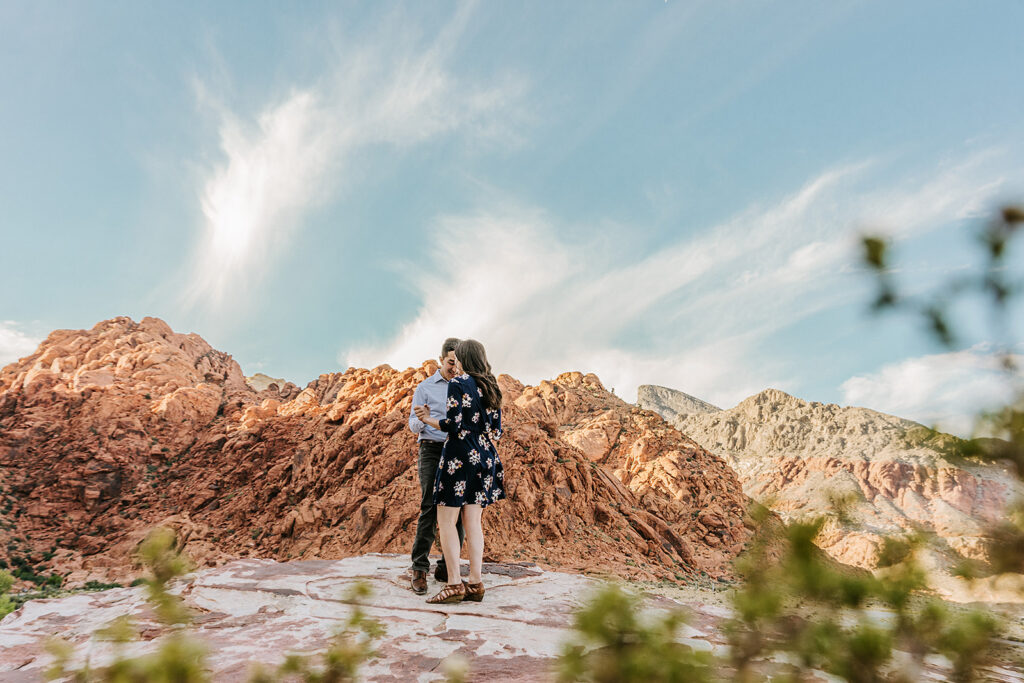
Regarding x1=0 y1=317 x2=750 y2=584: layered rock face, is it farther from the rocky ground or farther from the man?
the man

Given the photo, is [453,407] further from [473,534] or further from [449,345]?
[473,534]

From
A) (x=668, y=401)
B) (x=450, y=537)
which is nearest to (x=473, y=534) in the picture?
(x=450, y=537)

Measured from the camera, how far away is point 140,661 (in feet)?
3.98

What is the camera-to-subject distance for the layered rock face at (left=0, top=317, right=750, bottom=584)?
12336mm

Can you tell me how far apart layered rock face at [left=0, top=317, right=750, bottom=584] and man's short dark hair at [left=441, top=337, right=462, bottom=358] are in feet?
20.6

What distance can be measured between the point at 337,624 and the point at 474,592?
4.11ft

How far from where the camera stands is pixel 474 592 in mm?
4484

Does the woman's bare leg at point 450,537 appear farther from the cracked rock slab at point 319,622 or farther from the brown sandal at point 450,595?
the cracked rock slab at point 319,622

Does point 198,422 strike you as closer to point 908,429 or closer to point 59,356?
point 59,356

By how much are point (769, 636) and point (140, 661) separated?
155 centimetres

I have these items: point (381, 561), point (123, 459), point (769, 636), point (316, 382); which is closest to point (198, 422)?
point (123, 459)

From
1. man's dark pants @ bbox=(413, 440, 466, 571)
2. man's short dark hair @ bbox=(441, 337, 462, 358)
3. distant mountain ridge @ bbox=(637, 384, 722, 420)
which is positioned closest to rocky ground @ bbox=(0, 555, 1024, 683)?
man's dark pants @ bbox=(413, 440, 466, 571)

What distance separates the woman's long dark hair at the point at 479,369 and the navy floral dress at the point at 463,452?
63 mm

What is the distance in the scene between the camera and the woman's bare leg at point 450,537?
14.3 feet
